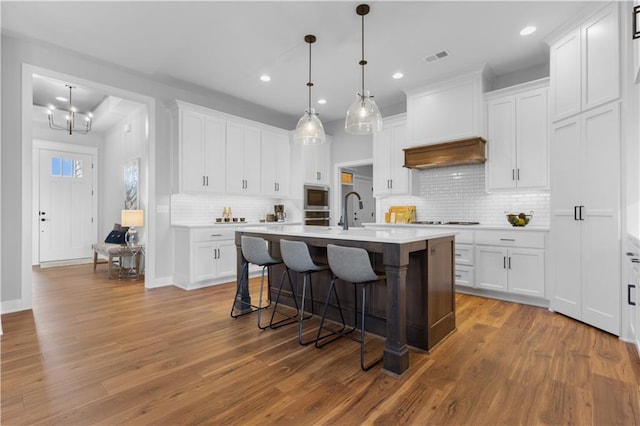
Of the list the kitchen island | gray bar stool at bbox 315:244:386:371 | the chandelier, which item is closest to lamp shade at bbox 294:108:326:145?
the kitchen island

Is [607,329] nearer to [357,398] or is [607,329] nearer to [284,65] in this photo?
[357,398]

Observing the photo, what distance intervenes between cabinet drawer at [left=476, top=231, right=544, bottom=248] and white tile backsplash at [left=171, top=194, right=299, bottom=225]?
3726 mm

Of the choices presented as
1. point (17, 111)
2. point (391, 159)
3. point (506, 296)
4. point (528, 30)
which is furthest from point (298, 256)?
point (17, 111)

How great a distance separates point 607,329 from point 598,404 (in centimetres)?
143

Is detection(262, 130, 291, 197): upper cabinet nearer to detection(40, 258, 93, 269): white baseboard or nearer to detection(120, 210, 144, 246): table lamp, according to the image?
detection(120, 210, 144, 246): table lamp

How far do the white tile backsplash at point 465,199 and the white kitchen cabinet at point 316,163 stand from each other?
1.80 metres

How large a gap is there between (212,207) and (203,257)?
1.16 m

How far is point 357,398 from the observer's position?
1947mm

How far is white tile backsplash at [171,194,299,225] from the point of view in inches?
204

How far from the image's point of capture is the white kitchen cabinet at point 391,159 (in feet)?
17.6

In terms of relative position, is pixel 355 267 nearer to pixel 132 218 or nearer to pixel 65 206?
pixel 132 218

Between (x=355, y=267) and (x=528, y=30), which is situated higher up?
(x=528, y=30)

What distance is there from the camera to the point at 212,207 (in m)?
5.63

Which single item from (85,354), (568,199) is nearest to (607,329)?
(568,199)
